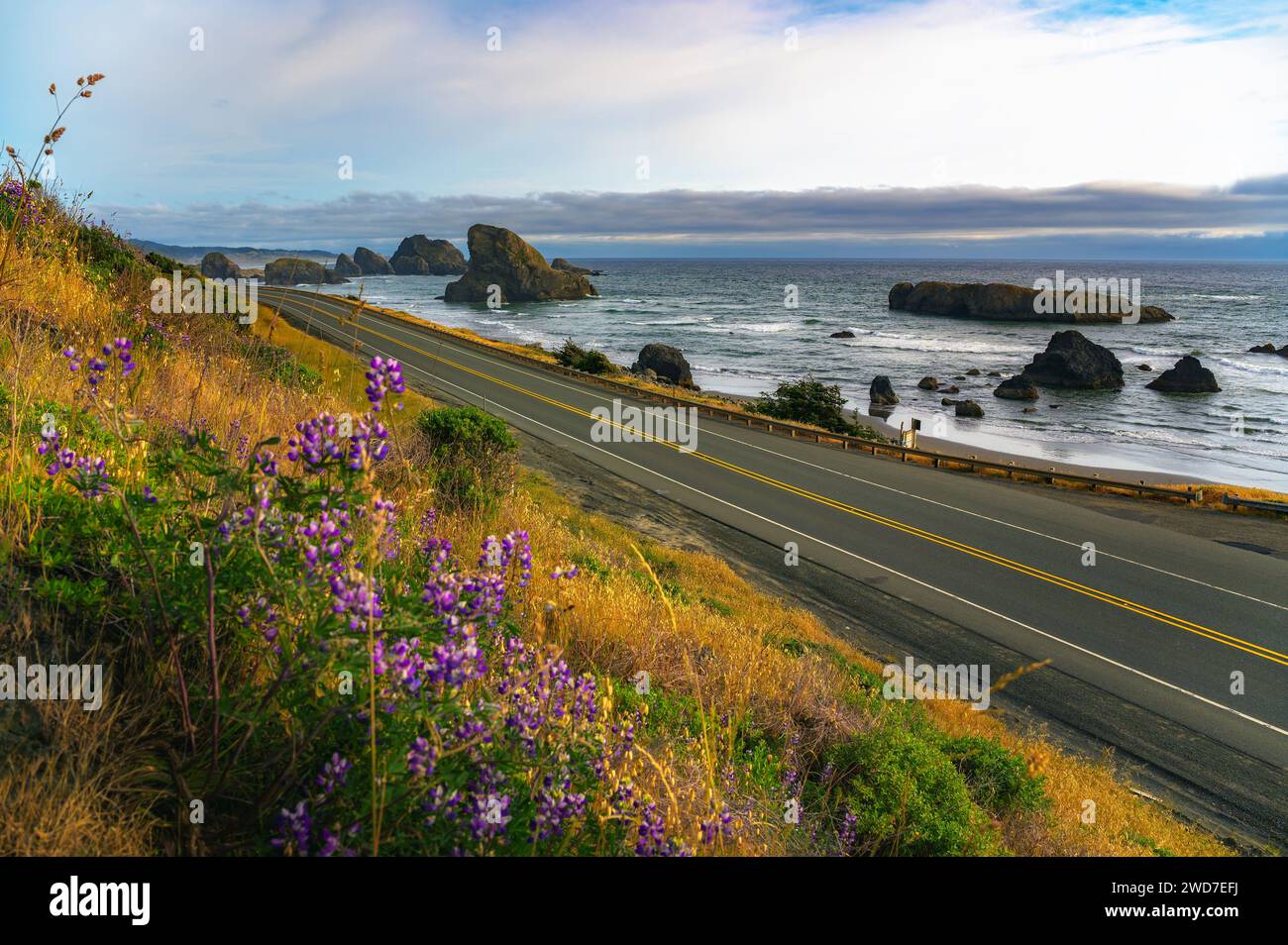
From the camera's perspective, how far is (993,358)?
3164 inches

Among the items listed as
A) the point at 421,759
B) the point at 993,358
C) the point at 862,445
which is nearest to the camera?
the point at 421,759

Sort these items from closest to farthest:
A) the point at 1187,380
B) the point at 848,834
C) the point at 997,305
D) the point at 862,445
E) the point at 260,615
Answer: the point at 260,615 < the point at 848,834 < the point at 862,445 < the point at 1187,380 < the point at 997,305


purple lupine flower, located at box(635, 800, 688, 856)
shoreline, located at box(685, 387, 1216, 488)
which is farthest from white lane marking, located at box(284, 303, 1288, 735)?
purple lupine flower, located at box(635, 800, 688, 856)

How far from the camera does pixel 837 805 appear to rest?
17.6 ft

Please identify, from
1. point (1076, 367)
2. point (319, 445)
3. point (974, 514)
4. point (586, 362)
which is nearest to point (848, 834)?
point (319, 445)

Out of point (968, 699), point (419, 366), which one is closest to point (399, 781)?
point (968, 699)

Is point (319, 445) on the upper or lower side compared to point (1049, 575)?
upper

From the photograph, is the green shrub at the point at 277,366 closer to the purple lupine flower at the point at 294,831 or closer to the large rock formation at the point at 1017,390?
the purple lupine flower at the point at 294,831

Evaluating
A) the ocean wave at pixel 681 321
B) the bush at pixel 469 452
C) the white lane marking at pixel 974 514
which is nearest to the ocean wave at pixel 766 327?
the ocean wave at pixel 681 321

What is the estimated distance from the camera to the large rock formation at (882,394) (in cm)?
5628

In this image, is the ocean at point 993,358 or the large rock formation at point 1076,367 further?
the large rock formation at point 1076,367

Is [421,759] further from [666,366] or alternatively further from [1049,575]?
[666,366]

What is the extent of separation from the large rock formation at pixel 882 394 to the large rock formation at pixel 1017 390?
27.6 ft

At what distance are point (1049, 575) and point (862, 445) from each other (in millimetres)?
14946
